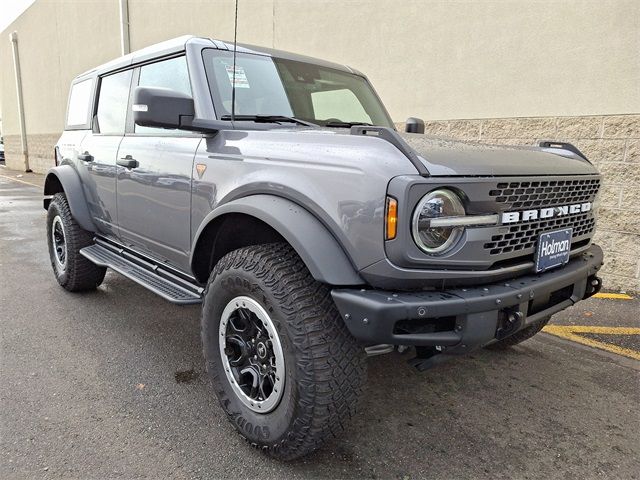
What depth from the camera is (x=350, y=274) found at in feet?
6.23

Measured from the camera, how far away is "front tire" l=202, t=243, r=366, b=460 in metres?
1.92

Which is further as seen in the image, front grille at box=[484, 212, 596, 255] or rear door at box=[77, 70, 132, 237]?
rear door at box=[77, 70, 132, 237]

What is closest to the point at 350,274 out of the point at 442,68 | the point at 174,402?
the point at 174,402

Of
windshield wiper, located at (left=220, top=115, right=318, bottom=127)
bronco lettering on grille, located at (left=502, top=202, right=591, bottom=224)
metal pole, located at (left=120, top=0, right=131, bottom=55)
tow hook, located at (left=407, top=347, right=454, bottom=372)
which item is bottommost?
tow hook, located at (left=407, top=347, right=454, bottom=372)

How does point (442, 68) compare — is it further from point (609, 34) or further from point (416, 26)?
point (609, 34)

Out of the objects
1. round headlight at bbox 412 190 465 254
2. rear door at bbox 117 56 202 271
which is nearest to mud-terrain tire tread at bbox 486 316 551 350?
round headlight at bbox 412 190 465 254

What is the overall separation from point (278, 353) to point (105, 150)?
8.57 feet

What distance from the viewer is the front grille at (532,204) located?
1971 millimetres

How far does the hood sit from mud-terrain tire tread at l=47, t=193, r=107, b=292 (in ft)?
10.8

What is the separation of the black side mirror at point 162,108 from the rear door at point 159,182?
0.29 metres

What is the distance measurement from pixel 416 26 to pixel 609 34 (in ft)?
7.69

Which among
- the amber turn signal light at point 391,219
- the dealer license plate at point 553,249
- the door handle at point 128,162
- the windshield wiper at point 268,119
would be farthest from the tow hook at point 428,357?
the door handle at point 128,162

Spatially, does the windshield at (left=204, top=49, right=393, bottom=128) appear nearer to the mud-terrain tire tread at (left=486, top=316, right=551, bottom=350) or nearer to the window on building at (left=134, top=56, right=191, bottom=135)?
the window on building at (left=134, top=56, right=191, bottom=135)

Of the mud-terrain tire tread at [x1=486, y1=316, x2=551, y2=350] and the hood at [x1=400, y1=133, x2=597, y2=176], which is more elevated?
the hood at [x1=400, y1=133, x2=597, y2=176]
